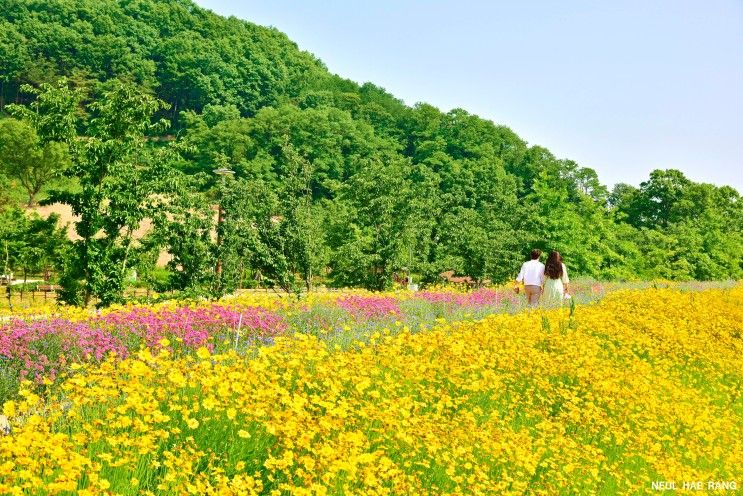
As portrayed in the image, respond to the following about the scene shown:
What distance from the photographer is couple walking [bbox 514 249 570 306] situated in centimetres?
1385

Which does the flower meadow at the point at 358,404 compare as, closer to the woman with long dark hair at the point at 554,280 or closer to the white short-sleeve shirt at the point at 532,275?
the woman with long dark hair at the point at 554,280

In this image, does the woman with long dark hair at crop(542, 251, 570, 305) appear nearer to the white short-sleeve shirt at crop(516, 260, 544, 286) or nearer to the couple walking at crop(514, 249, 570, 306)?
the couple walking at crop(514, 249, 570, 306)

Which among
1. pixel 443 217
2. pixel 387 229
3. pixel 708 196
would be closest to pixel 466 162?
pixel 708 196

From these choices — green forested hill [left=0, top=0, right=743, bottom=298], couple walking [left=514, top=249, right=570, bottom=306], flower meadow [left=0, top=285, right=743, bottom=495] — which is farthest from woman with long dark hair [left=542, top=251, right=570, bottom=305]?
green forested hill [left=0, top=0, right=743, bottom=298]

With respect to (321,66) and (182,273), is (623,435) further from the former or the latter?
(321,66)

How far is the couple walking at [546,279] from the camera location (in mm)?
13852

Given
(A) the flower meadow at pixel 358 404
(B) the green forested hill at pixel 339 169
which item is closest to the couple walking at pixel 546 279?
(A) the flower meadow at pixel 358 404

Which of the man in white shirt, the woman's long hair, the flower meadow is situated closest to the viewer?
the flower meadow

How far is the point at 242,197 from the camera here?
1973 cm

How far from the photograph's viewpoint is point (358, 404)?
17.3 ft

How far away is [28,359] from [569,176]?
3007 inches

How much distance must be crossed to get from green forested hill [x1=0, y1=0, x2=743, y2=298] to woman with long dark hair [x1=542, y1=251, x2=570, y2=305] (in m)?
9.07

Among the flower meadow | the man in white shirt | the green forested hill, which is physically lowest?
the flower meadow

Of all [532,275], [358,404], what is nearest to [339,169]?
[532,275]
